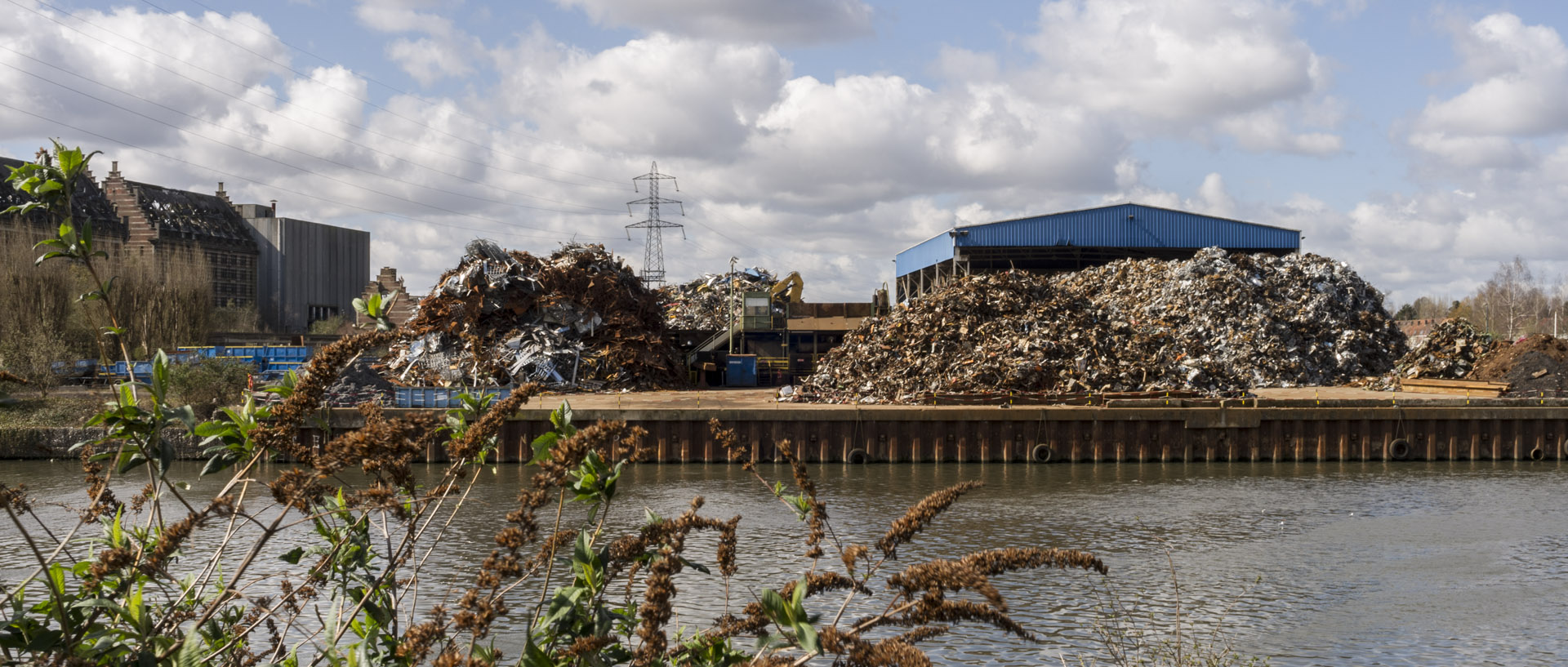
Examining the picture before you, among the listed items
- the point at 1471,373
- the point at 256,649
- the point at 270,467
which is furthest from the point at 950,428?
the point at 1471,373

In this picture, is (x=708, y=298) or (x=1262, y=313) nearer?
(x=1262, y=313)

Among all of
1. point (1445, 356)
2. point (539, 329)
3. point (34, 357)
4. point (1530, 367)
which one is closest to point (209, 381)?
point (34, 357)

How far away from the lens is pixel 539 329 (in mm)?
35562

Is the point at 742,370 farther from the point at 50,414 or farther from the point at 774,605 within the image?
the point at 774,605

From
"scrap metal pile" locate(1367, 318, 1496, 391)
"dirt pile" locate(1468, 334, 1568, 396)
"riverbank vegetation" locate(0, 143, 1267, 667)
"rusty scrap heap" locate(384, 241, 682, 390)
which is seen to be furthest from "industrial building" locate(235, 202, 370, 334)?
"riverbank vegetation" locate(0, 143, 1267, 667)

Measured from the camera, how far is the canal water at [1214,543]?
11734 millimetres

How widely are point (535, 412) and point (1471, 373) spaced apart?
28.0 meters

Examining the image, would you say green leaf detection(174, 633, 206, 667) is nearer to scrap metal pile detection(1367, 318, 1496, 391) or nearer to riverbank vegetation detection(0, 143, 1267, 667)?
riverbank vegetation detection(0, 143, 1267, 667)

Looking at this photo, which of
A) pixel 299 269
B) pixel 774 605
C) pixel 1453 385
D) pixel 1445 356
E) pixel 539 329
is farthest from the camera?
pixel 299 269

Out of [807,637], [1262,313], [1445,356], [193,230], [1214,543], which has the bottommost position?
[1214,543]

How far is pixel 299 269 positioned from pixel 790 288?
35811 mm

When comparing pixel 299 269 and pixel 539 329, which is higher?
pixel 299 269

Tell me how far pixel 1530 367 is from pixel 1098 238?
55.8ft

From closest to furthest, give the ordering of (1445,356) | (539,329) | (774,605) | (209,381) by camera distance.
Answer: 1. (774,605)
2. (209,381)
3. (539,329)
4. (1445,356)
